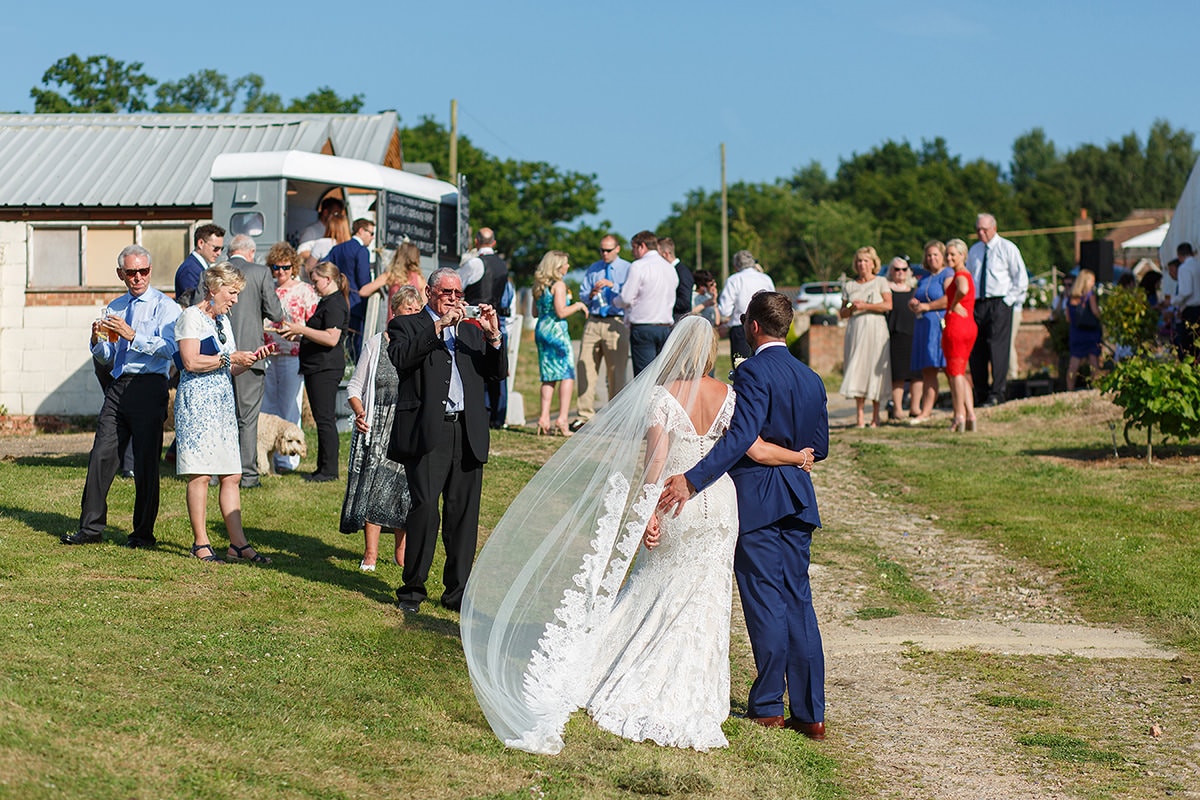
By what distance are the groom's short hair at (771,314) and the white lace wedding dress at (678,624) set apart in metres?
0.37

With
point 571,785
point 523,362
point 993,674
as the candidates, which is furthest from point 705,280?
point 523,362

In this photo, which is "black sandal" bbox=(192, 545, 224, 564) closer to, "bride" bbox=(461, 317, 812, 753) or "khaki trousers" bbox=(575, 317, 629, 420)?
"bride" bbox=(461, 317, 812, 753)

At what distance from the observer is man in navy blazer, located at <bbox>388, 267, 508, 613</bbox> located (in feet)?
26.2

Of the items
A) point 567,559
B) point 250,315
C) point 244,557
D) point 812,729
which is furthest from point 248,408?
point 812,729

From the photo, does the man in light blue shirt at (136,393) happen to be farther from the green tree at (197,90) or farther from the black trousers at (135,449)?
the green tree at (197,90)

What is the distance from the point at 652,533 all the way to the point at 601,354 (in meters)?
9.35

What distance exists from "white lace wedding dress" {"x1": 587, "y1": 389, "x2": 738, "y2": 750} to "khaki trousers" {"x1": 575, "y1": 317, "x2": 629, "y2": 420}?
8617mm

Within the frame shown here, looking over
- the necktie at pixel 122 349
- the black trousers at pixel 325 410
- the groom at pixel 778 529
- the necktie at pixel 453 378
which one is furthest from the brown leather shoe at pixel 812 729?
the black trousers at pixel 325 410

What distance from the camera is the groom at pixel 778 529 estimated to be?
6.55 m

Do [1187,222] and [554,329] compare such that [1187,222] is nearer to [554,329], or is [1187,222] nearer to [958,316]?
[958,316]

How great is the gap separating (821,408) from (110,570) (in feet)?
14.7

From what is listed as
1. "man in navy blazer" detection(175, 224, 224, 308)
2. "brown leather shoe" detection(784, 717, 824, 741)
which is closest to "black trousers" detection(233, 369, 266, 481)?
"man in navy blazer" detection(175, 224, 224, 308)

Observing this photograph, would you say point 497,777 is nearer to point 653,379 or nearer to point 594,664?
point 594,664

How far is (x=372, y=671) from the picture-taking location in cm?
681
